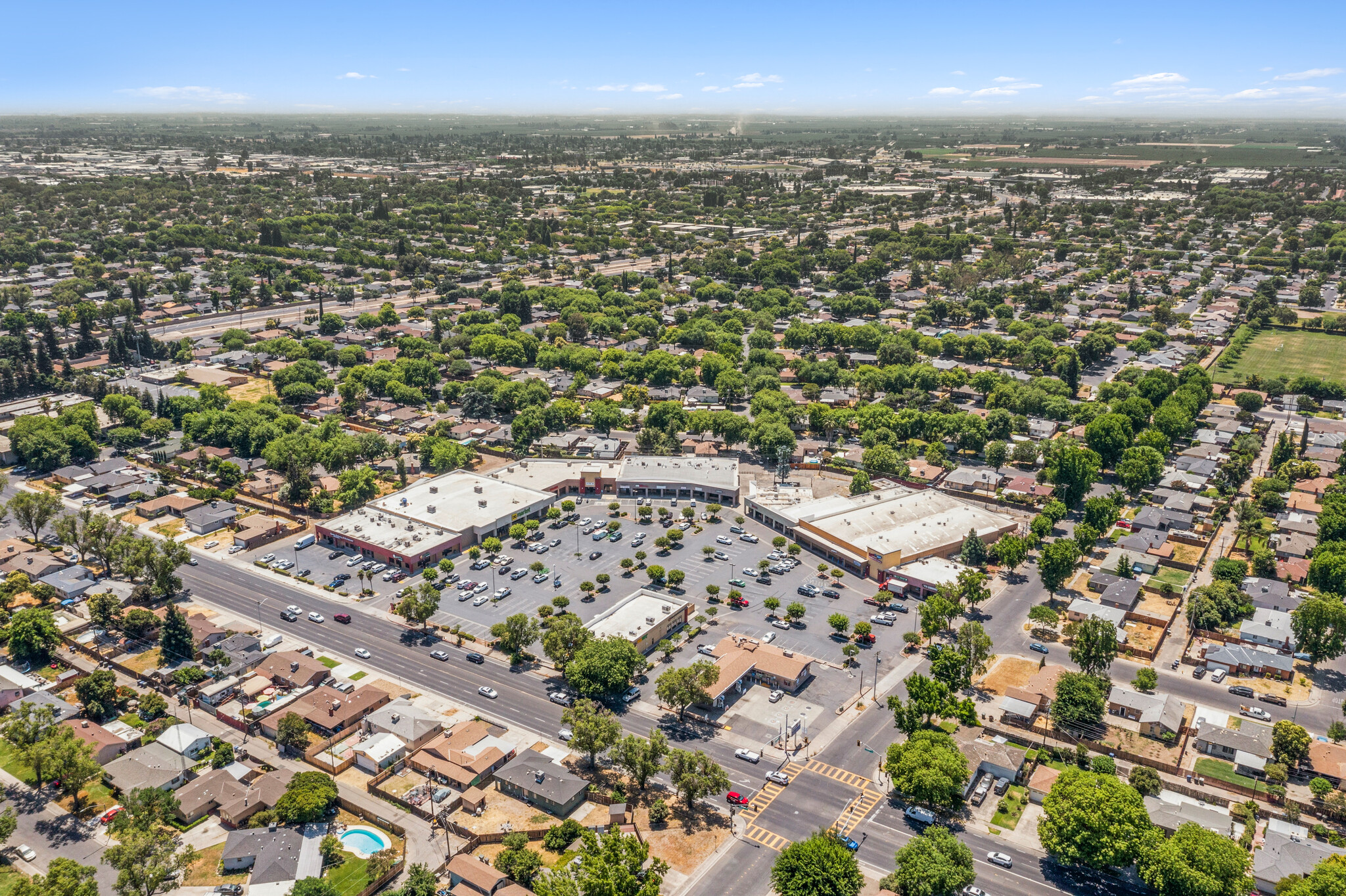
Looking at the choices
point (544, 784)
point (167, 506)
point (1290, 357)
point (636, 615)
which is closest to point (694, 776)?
point (544, 784)

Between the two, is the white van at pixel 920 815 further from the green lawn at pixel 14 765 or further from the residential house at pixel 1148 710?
the green lawn at pixel 14 765

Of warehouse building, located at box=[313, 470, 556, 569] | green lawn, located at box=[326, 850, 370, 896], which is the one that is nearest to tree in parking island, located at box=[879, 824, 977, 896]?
green lawn, located at box=[326, 850, 370, 896]

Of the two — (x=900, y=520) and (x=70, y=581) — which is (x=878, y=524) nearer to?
(x=900, y=520)

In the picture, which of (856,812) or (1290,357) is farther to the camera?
(1290,357)

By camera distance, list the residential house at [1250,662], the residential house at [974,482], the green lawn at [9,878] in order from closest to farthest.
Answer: the green lawn at [9,878], the residential house at [1250,662], the residential house at [974,482]

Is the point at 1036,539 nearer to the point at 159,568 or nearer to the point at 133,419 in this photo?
the point at 159,568

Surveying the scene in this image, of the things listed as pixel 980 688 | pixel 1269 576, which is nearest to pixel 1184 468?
pixel 1269 576

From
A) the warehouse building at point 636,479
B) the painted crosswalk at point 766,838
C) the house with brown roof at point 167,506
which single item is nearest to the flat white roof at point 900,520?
the warehouse building at point 636,479
